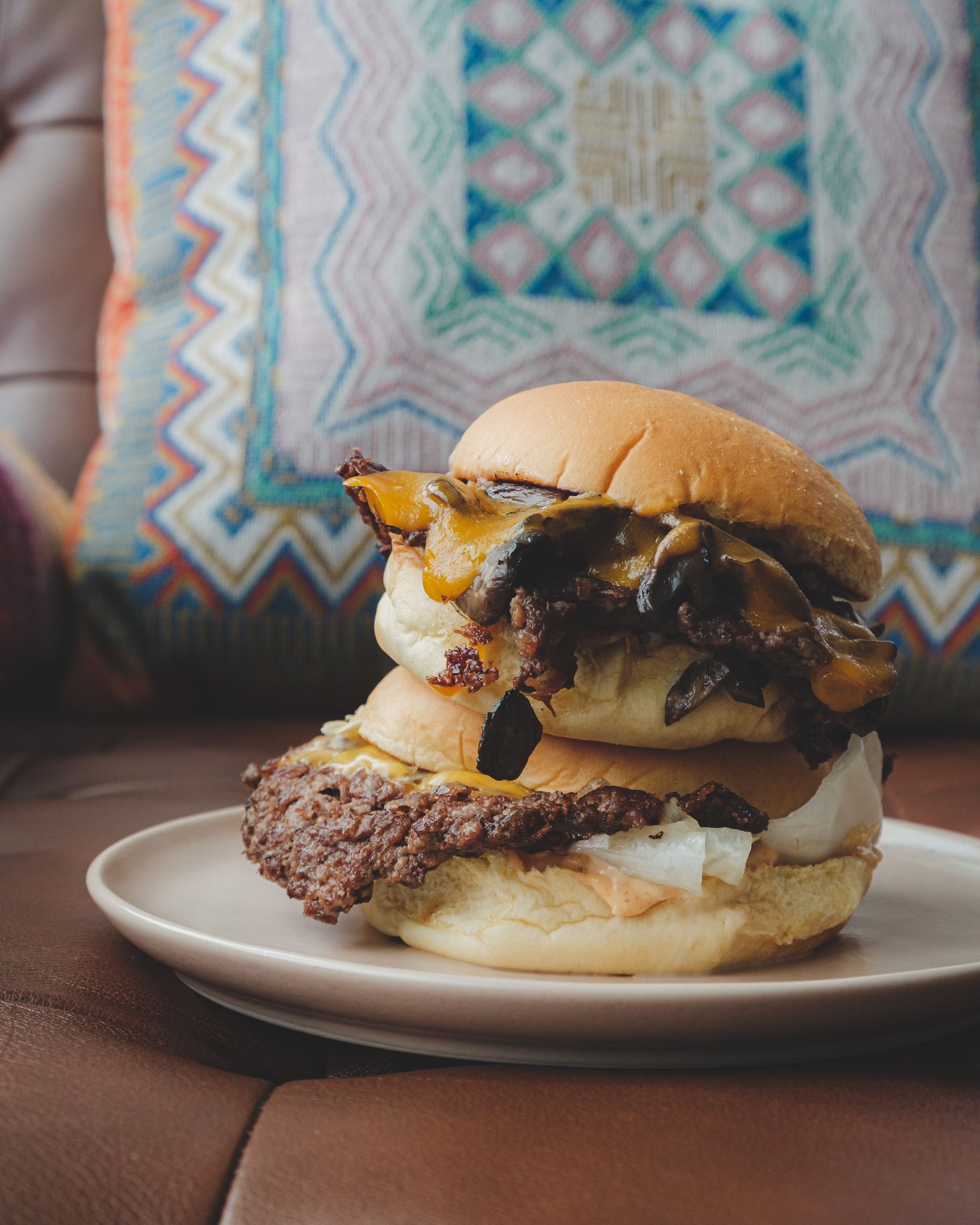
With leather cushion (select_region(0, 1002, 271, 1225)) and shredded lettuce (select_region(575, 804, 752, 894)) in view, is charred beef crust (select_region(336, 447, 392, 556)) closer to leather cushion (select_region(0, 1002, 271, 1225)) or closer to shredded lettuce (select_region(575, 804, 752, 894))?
shredded lettuce (select_region(575, 804, 752, 894))

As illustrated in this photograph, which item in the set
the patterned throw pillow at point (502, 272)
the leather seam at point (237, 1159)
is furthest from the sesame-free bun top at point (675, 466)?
the patterned throw pillow at point (502, 272)

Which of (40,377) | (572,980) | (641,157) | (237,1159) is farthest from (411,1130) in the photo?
(40,377)

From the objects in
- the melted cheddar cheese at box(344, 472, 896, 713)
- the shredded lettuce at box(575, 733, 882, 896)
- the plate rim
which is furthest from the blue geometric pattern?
the plate rim

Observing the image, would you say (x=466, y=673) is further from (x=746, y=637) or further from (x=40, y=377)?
(x=40, y=377)

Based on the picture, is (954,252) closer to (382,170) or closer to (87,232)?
(382,170)

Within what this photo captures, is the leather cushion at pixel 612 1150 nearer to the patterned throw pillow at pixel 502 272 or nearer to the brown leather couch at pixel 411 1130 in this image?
the brown leather couch at pixel 411 1130

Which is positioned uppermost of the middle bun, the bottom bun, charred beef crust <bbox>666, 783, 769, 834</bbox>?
the middle bun

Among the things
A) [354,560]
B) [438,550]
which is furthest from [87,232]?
[438,550]
